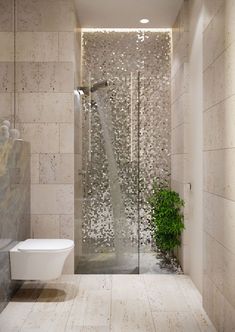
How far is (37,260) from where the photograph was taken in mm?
2926

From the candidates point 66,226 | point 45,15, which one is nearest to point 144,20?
point 45,15

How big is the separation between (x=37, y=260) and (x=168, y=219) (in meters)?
1.46

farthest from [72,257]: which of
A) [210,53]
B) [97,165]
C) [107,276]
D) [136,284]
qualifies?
[210,53]

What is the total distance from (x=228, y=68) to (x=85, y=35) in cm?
264

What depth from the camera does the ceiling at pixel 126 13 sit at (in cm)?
368

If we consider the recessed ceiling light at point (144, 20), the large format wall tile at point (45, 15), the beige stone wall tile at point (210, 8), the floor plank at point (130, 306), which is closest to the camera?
the beige stone wall tile at point (210, 8)

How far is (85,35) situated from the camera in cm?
438

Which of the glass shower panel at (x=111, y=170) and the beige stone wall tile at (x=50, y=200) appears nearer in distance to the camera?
the beige stone wall tile at (x=50, y=200)

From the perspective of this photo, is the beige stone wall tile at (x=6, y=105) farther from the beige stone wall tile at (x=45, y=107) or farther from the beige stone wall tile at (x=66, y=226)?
the beige stone wall tile at (x=66, y=226)

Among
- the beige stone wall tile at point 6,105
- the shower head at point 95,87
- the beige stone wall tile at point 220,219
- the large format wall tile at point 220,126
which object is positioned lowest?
the beige stone wall tile at point 220,219

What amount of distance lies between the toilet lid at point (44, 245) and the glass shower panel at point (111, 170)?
0.77 m

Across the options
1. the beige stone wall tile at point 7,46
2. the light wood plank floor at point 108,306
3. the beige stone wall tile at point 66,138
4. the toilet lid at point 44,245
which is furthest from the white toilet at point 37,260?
the beige stone wall tile at point 7,46

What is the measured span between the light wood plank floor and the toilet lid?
1.46 feet

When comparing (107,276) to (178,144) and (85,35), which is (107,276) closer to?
(178,144)
